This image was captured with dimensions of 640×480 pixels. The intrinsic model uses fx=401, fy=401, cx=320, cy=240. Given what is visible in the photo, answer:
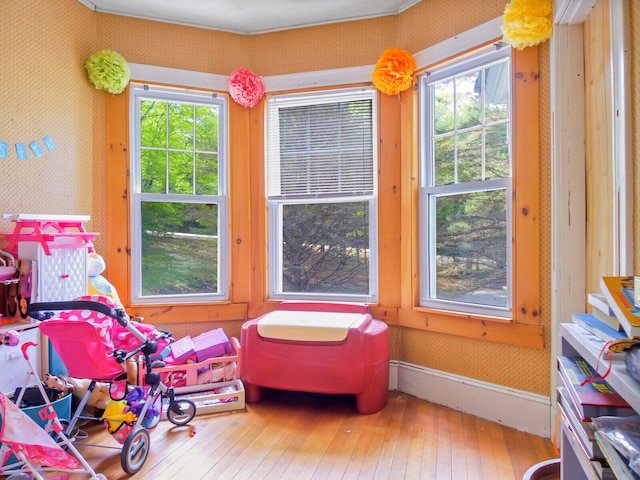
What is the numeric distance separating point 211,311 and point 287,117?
161 centimetres

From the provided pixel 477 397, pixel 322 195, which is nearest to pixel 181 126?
pixel 322 195

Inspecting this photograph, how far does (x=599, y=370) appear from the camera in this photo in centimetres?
94

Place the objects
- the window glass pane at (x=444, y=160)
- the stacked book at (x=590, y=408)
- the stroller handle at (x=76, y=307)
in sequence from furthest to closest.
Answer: the window glass pane at (x=444, y=160) → the stroller handle at (x=76, y=307) → the stacked book at (x=590, y=408)

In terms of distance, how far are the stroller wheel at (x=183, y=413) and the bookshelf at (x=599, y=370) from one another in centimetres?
187

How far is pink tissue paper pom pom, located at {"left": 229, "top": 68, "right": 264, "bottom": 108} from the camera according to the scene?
2.98 meters

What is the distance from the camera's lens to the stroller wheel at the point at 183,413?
2.30 meters

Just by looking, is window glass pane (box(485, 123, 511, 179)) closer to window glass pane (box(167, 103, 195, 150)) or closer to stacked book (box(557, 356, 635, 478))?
stacked book (box(557, 356, 635, 478))

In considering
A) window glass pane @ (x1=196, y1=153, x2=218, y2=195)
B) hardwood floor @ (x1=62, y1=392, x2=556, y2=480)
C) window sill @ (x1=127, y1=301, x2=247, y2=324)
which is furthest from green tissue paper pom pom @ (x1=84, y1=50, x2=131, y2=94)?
hardwood floor @ (x1=62, y1=392, x2=556, y2=480)

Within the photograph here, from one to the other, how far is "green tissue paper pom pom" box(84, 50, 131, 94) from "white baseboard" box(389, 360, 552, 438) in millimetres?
2780

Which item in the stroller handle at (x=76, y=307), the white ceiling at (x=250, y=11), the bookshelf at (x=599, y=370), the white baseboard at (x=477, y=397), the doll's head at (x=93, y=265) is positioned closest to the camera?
the bookshelf at (x=599, y=370)

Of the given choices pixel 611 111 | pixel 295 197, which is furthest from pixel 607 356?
pixel 295 197

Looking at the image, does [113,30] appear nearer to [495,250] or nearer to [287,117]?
[287,117]

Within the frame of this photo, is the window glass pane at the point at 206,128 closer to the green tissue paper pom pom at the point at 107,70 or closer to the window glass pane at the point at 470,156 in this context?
the green tissue paper pom pom at the point at 107,70

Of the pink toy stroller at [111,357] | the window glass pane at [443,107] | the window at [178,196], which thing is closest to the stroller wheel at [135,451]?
the pink toy stroller at [111,357]
